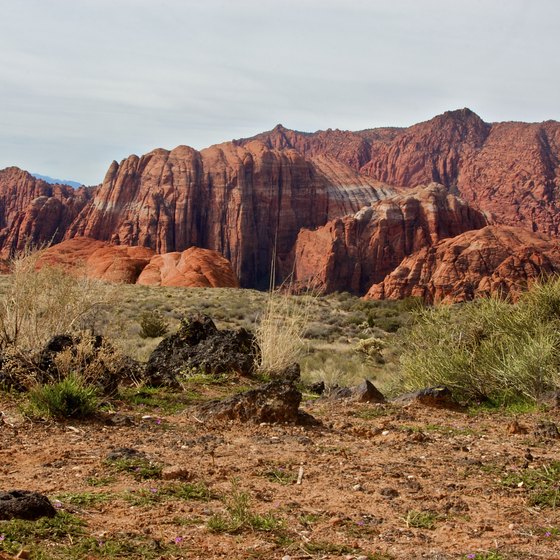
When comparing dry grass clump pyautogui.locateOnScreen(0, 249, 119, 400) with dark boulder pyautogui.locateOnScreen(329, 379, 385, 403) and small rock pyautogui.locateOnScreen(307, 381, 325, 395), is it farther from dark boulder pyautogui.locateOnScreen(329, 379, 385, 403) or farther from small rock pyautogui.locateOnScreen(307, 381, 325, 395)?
small rock pyautogui.locateOnScreen(307, 381, 325, 395)

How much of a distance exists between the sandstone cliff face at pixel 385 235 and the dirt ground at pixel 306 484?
7214 centimetres

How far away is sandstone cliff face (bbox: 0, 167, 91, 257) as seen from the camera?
94.2m

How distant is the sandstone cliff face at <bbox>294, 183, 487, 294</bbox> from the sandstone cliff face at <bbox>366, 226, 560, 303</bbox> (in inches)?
730

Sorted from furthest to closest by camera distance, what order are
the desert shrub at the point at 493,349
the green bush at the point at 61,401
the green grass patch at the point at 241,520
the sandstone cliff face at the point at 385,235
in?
1. the sandstone cliff face at the point at 385,235
2. the desert shrub at the point at 493,349
3. the green bush at the point at 61,401
4. the green grass patch at the point at 241,520

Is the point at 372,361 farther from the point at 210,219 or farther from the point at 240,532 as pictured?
the point at 210,219

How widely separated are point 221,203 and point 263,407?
9085 cm

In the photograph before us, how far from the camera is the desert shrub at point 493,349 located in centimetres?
898

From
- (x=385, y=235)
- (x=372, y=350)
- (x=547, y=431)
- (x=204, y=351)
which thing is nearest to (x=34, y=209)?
(x=385, y=235)

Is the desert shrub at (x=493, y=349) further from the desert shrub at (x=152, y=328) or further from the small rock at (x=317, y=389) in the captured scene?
the desert shrub at (x=152, y=328)

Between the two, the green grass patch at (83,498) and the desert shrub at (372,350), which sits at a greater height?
the green grass patch at (83,498)

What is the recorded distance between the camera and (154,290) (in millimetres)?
37594

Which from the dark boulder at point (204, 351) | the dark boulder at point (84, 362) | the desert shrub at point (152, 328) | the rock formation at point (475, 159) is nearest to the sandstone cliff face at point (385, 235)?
the rock formation at point (475, 159)

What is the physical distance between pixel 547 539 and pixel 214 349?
8.58 metres

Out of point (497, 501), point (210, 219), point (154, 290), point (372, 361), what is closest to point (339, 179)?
point (210, 219)
